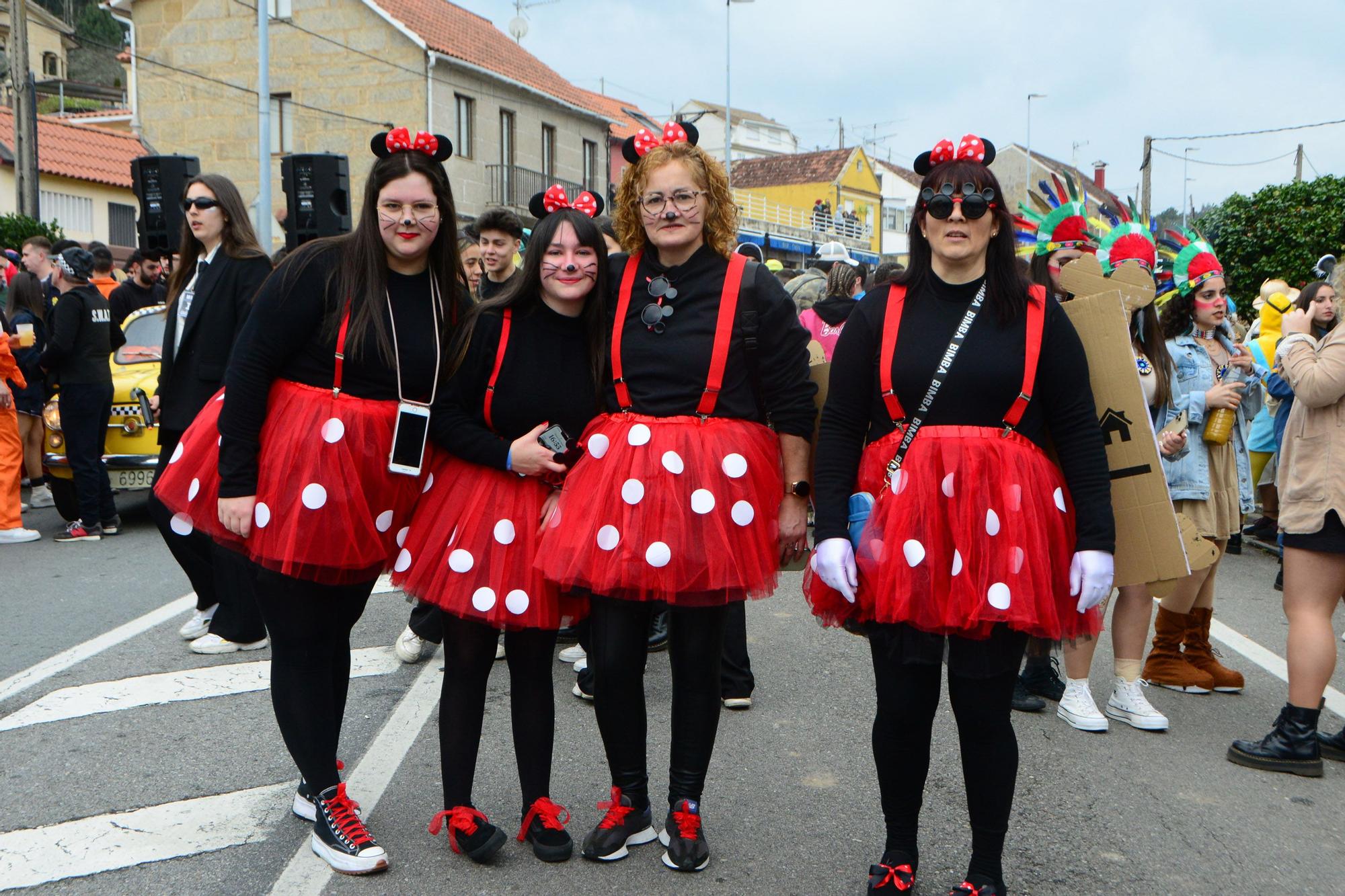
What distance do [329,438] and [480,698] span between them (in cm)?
87

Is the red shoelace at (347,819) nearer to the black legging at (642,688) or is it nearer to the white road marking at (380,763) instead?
the white road marking at (380,763)

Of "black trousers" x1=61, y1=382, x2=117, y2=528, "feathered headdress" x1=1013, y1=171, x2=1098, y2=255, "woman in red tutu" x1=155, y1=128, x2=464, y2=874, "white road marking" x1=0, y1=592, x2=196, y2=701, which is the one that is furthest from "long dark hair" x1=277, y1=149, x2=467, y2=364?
"black trousers" x1=61, y1=382, x2=117, y2=528

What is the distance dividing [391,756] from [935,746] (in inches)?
82.0

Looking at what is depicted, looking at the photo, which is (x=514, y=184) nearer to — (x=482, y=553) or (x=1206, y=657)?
(x=1206, y=657)

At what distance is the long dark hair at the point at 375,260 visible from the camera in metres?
3.28

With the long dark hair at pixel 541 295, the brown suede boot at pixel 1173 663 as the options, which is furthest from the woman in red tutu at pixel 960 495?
the brown suede boot at pixel 1173 663

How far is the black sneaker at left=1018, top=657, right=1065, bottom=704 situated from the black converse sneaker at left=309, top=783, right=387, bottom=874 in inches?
117

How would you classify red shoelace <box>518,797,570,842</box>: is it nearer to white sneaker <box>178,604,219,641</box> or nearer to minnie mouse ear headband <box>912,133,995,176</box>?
minnie mouse ear headband <box>912,133,995,176</box>

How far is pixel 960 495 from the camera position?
2.89 metres

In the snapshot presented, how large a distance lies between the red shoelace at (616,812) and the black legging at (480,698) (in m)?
0.22

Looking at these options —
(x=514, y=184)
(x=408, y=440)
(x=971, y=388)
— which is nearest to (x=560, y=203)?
(x=408, y=440)

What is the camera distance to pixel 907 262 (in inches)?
126

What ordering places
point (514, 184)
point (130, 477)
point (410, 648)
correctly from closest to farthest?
point (410, 648)
point (130, 477)
point (514, 184)

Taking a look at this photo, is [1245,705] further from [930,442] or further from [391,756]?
[391,756]
